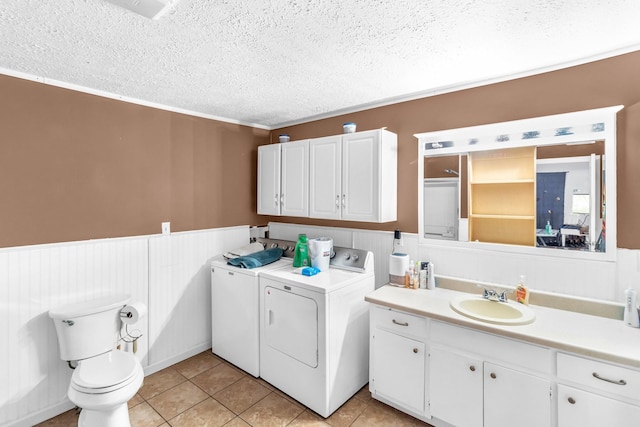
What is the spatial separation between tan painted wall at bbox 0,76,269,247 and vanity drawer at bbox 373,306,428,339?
6.28 feet

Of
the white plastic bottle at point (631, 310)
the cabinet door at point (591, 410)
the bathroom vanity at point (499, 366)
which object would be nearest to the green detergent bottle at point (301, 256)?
the bathroom vanity at point (499, 366)

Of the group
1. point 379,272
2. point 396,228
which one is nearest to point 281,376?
point 379,272

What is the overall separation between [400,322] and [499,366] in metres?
0.60

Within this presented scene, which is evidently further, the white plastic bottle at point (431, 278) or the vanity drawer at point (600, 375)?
the white plastic bottle at point (431, 278)

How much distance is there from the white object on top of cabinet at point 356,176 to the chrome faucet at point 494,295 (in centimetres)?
89

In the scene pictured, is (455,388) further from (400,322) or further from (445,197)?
(445,197)

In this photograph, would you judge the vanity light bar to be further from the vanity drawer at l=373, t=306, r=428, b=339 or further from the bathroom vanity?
the vanity drawer at l=373, t=306, r=428, b=339

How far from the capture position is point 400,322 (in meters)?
2.12

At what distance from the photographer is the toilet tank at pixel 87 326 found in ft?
6.97

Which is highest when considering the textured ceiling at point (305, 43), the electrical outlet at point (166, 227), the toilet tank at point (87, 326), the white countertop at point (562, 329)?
the textured ceiling at point (305, 43)

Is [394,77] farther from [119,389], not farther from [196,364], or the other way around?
[196,364]

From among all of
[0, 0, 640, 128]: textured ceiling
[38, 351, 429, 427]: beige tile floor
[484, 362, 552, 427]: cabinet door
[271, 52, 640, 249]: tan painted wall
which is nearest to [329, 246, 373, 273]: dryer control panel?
[271, 52, 640, 249]: tan painted wall

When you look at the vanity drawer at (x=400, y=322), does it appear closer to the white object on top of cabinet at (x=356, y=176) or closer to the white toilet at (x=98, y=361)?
the white object on top of cabinet at (x=356, y=176)

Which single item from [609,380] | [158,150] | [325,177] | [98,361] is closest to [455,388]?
[609,380]
